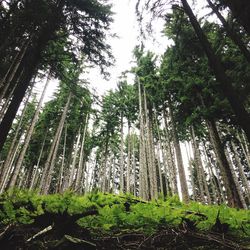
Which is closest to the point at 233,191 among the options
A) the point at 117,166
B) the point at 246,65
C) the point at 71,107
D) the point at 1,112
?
the point at 246,65

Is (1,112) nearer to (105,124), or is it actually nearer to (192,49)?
(192,49)

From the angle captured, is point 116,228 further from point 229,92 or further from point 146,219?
point 229,92

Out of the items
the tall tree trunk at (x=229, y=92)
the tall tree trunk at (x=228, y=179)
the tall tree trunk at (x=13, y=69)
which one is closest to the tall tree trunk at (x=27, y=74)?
the tall tree trunk at (x=13, y=69)

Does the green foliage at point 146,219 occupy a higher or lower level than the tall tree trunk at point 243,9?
lower

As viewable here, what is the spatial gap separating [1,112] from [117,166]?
26.0m

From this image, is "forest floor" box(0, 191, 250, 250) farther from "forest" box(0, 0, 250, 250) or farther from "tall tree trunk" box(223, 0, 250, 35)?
"tall tree trunk" box(223, 0, 250, 35)

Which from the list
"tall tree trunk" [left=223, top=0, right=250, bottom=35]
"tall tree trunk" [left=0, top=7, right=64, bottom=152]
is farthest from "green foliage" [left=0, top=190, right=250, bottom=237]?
"tall tree trunk" [left=223, top=0, right=250, bottom=35]

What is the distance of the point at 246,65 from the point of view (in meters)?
9.27

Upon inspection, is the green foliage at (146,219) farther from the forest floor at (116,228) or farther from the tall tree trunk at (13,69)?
the tall tree trunk at (13,69)

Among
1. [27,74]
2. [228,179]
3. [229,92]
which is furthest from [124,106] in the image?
[229,92]

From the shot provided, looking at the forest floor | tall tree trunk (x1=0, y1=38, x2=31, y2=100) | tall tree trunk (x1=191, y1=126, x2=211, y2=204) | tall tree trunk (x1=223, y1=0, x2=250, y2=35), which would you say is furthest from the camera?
tall tree trunk (x1=191, y1=126, x2=211, y2=204)

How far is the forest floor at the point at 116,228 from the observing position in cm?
198

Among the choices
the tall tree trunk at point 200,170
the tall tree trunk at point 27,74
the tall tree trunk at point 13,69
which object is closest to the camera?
the tall tree trunk at point 27,74

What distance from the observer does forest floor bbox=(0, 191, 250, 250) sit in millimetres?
1982
